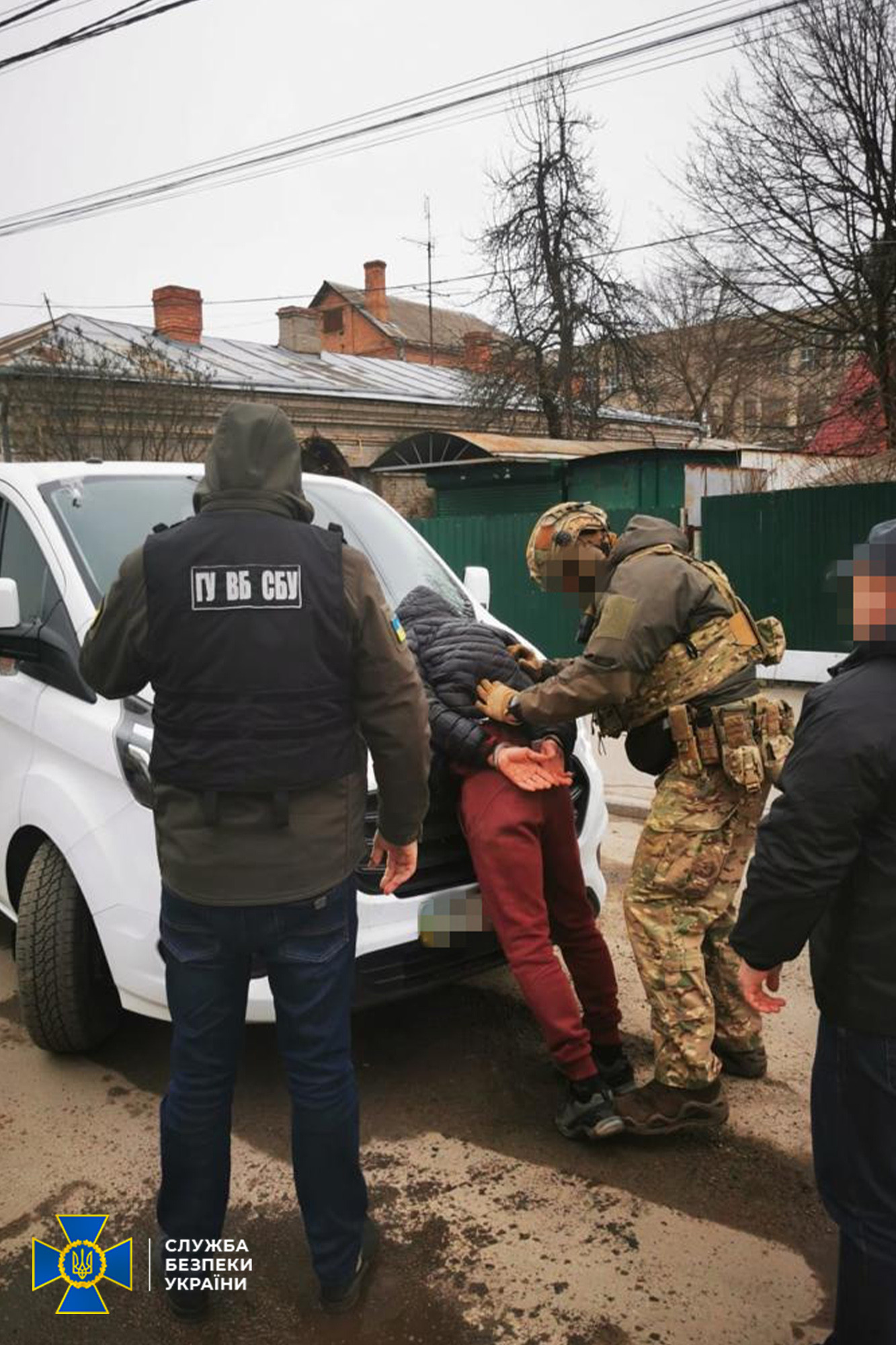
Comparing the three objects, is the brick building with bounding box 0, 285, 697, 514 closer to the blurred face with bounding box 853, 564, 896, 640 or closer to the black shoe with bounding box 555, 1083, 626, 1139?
the black shoe with bounding box 555, 1083, 626, 1139

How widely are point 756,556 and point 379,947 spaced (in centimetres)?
901

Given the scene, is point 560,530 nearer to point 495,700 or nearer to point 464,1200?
point 495,700

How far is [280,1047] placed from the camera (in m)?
2.20

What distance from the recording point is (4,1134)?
9.91 ft

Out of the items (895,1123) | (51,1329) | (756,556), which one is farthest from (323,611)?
(756,556)

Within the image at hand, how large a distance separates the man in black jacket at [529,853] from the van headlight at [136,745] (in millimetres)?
799

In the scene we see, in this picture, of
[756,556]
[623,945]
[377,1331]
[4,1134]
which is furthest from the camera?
[756,556]

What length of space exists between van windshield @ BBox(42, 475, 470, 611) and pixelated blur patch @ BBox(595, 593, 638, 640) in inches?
41.1

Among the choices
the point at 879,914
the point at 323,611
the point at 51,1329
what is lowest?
the point at 51,1329

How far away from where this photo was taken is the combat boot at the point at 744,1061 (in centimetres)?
326

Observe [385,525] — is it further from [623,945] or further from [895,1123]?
[895,1123]

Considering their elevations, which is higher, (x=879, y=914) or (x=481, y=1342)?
(x=879, y=914)

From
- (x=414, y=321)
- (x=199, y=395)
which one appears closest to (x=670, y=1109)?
(x=199, y=395)

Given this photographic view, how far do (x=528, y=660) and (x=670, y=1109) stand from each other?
4.47ft
